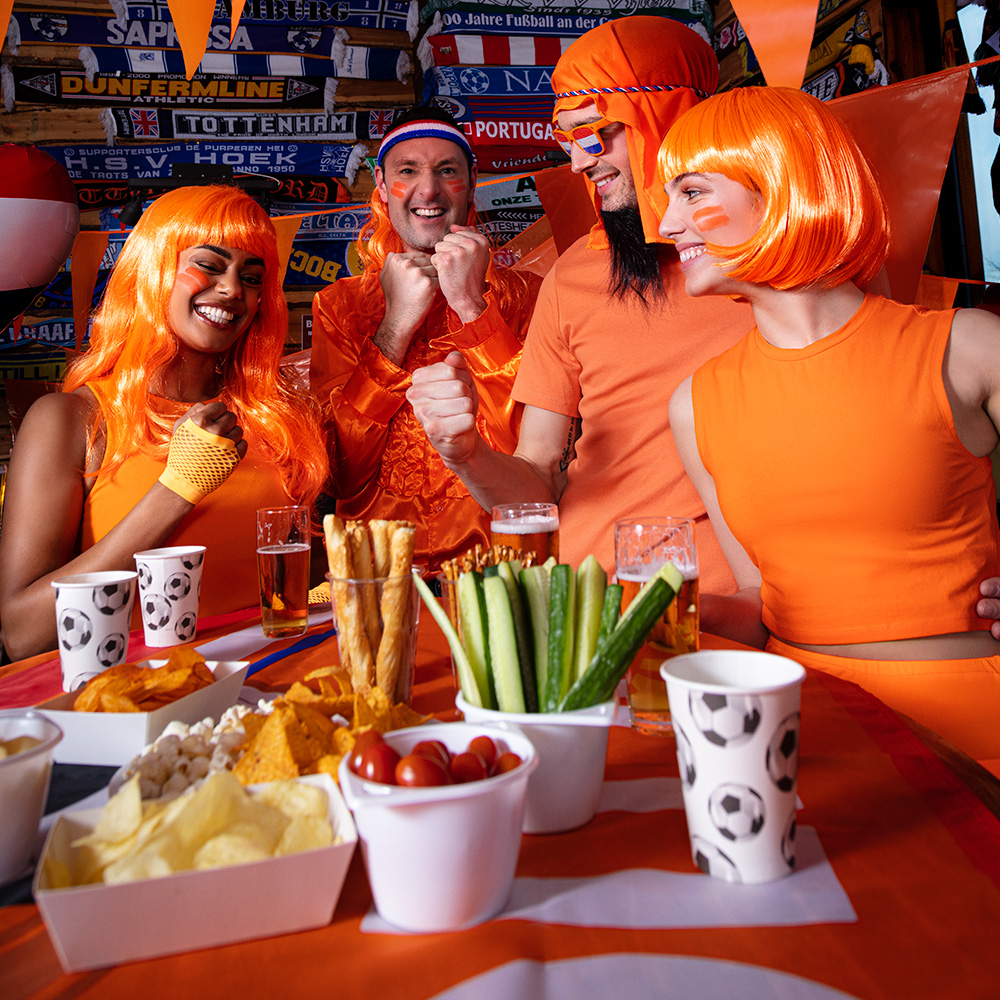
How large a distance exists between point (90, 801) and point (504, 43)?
6.03 meters

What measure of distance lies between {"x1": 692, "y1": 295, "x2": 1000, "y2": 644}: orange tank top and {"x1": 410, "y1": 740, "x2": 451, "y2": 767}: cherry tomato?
3.29 feet

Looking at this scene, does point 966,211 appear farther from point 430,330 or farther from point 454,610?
point 454,610

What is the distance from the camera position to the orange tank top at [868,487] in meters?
1.38

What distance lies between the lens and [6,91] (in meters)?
5.45

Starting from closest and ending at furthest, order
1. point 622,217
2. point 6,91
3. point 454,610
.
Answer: point 454,610
point 622,217
point 6,91

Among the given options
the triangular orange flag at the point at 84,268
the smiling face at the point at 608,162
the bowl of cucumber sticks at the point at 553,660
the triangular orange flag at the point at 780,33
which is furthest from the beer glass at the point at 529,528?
the triangular orange flag at the point at 84,268

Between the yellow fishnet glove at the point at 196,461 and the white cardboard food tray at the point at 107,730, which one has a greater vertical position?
the yellow fishnet glove at the point at 196,461

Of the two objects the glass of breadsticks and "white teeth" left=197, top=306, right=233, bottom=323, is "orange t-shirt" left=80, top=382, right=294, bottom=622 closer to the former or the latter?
Answer: "white teeth" left=197, top=306, right=233, bottom=323

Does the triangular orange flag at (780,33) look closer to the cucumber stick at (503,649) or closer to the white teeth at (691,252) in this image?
the white teeth at (691,252)

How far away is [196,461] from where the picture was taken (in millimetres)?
1819

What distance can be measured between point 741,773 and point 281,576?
101 cm

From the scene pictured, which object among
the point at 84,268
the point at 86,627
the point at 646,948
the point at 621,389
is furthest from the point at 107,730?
the point at 84,268

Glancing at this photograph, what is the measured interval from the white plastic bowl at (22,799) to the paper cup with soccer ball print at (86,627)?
501mm

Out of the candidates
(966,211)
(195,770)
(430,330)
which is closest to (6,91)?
(430,330)
